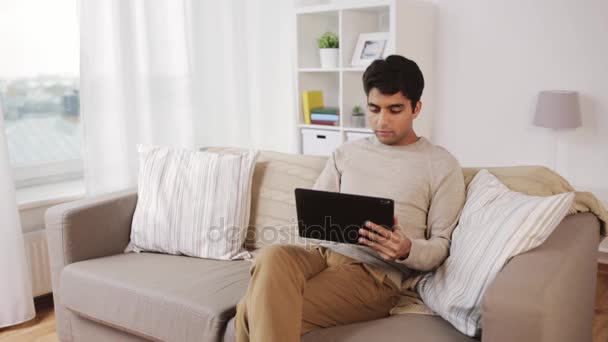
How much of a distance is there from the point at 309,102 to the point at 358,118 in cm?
34

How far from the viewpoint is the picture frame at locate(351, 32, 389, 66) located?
3506 millimetres

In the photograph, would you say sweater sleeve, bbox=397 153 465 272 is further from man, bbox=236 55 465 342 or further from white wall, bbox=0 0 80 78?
white wall, bbox=0 0 80 78

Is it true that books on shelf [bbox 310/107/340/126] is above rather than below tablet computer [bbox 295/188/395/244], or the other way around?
above

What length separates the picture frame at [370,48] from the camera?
351 centimetres

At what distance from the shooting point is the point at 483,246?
1.63 metres

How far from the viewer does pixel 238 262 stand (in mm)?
2244

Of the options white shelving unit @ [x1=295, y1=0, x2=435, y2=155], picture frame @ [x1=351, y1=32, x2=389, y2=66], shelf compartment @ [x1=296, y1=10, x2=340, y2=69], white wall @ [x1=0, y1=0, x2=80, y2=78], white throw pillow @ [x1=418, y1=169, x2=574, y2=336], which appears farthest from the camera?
shelf compartment @ [x1=296, y1=10, x2=340, y2=69]

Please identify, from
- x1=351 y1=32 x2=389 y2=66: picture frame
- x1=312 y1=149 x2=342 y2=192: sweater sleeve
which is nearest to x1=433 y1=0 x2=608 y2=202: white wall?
x1=351 y1=32 x2=389 y2=66: picture frame

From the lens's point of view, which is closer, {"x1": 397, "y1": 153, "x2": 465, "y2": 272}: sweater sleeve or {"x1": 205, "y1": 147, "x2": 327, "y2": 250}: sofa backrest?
{"x1": 397, "y1": 153, "x2": 465, "y2": 272}: sweater sleeve

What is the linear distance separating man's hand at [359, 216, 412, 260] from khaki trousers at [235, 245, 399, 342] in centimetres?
14

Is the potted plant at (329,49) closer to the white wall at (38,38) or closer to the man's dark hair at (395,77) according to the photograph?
the white wall at (38,38)

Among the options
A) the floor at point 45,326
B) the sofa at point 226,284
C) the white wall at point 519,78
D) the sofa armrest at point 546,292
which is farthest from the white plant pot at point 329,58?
the sofa armrest at point 546,292

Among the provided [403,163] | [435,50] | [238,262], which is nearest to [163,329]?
[238,262]

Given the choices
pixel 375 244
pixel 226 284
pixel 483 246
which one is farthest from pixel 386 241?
pixel 226 284
